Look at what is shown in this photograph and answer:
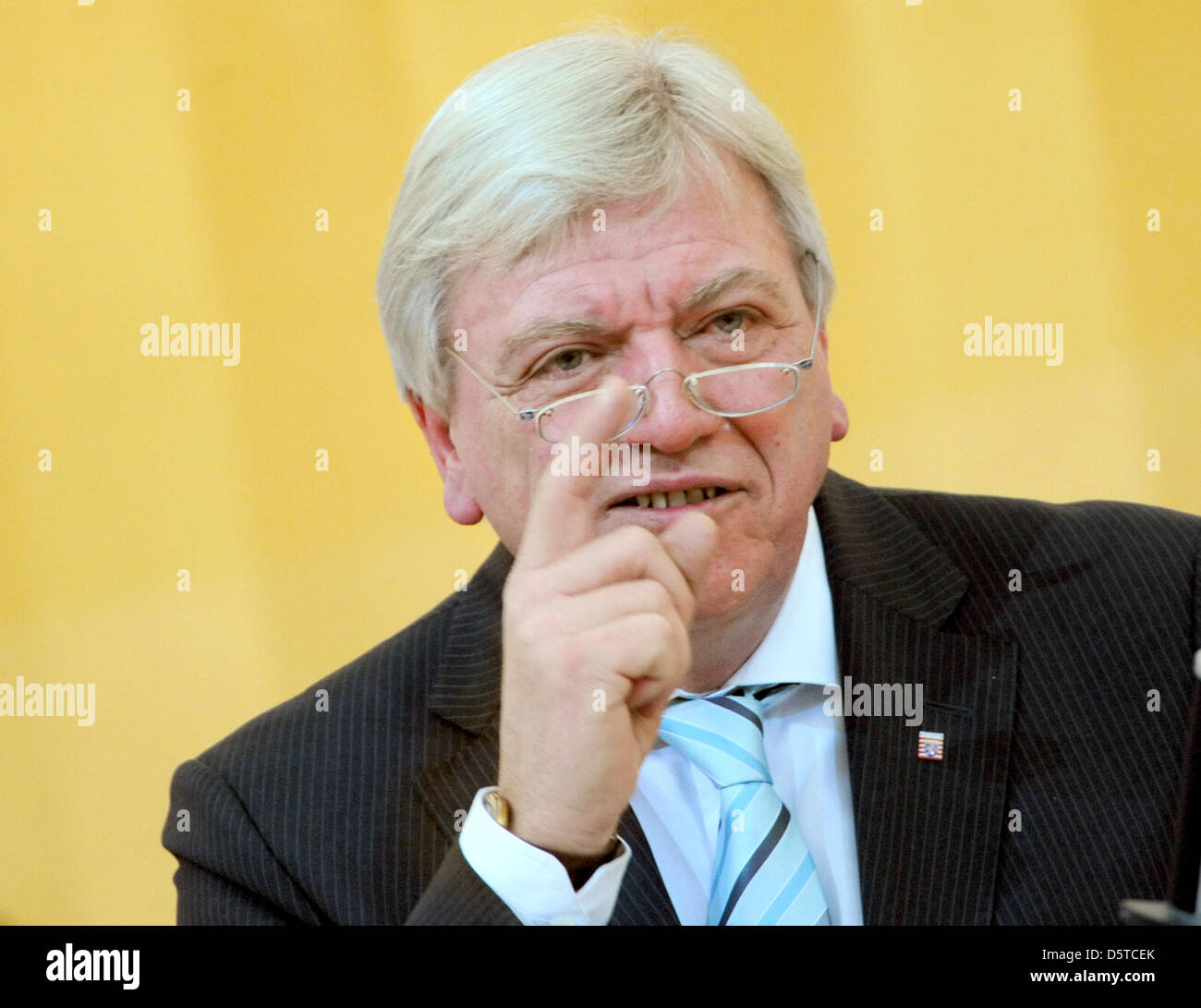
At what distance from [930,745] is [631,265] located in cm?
83

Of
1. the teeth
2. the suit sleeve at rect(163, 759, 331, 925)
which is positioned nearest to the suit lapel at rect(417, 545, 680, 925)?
the suit sleeve at rect(163, 759, 331, 925)

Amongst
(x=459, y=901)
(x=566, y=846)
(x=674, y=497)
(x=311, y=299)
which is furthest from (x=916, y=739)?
(x=311, y=299)

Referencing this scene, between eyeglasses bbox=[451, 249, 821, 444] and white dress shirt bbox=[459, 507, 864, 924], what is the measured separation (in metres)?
0.31

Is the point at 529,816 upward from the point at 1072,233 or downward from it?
downward

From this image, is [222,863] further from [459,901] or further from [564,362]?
[564,362]

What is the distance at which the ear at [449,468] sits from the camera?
2.33 metres

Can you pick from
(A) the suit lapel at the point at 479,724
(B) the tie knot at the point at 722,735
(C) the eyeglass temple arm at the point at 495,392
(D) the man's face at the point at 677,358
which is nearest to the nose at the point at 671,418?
(D) the man's face at the point at 677,358

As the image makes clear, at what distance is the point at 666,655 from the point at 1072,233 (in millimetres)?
1797

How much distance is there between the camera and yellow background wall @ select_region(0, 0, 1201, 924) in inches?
115

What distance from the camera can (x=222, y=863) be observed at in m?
2.18

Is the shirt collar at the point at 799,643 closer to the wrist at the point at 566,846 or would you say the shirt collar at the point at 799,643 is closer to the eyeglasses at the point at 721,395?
the eyeglasses at the point at 721,395
